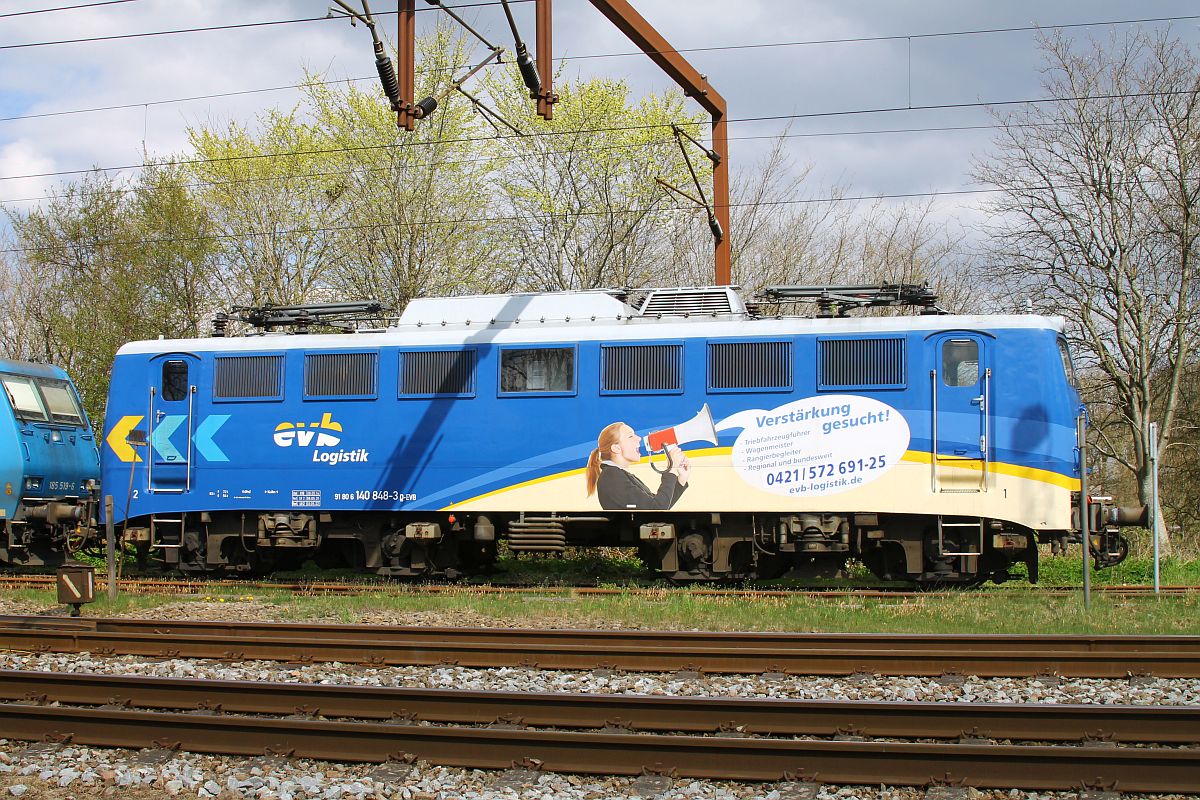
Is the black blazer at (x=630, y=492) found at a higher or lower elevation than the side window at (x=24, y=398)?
lower

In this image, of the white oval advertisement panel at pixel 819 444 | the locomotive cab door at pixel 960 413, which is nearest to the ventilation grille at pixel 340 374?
the white oval advertisement panel at pixel 819 444

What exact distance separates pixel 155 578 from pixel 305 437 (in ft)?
11.7

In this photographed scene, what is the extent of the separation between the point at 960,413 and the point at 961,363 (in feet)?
2.13

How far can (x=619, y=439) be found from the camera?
48.1 feet

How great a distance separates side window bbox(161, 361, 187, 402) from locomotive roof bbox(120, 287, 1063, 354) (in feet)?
0.87

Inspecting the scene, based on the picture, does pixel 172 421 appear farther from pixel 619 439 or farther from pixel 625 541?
pixel 625 541

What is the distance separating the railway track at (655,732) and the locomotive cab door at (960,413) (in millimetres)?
6741

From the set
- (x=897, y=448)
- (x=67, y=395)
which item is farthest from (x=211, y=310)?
(x=897, y=448)

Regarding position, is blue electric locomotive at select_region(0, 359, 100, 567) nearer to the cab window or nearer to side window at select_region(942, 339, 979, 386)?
side window at select_region(942, 339, 979, 386)

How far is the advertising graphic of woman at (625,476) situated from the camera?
14461mm

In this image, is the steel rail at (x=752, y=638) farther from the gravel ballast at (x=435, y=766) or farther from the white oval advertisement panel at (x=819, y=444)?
the white oval advertisement panel at (x=819, y=444)

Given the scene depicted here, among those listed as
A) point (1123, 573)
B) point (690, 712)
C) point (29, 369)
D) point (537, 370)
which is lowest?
point (1123, 573)

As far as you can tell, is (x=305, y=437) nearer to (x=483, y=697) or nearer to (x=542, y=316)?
(x=542, y=316)

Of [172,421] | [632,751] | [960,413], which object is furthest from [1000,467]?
[172,421]
